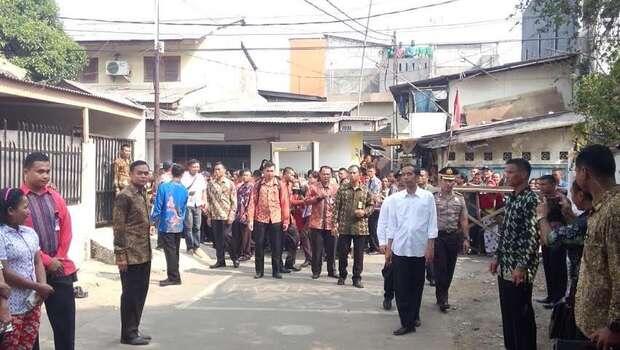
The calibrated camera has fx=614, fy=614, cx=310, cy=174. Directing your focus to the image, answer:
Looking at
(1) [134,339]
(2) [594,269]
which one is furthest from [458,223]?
(2) [594,269]

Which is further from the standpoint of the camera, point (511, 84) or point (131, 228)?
point (511, 84)

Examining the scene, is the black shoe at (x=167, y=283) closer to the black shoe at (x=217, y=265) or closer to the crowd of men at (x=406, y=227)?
the crowd of men at (x=406, y=227)

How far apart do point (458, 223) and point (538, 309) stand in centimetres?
156

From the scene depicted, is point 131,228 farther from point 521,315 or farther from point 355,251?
point 355,251

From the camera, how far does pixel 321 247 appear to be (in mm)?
10094

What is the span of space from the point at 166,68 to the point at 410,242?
22263mm

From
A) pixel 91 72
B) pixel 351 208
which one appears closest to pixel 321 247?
pixel 351 208

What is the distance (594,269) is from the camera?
10.6 feet

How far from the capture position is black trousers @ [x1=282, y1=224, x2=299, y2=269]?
1088 cm

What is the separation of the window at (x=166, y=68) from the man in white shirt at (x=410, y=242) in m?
21.6

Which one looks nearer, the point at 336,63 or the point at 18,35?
the point at 18,35

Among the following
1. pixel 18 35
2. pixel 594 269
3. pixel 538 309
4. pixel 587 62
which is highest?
pixel 18 35

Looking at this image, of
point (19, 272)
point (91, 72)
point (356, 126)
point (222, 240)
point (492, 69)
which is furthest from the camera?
point (91, 72)

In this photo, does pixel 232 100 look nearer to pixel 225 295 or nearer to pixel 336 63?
pixel 336 63
